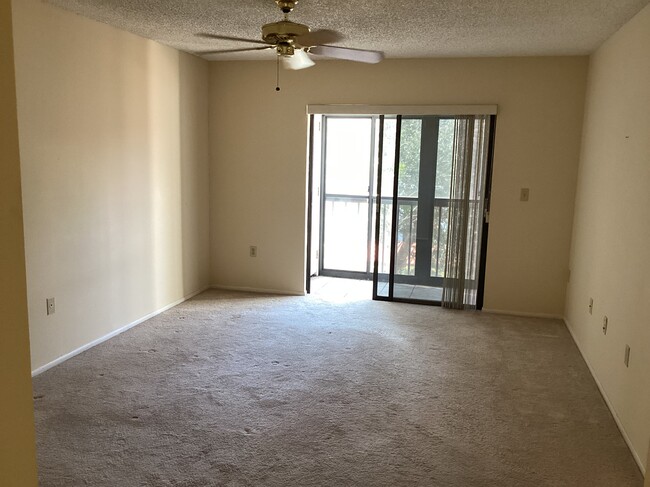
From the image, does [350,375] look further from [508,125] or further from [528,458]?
[508,125]

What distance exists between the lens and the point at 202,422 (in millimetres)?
2775

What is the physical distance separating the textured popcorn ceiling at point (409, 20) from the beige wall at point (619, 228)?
267 millimetres

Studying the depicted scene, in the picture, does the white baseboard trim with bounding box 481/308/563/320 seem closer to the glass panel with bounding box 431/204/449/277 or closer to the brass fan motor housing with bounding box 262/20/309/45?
the glass panel with bounding box 431/204/449/277

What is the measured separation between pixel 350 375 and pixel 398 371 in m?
0.34

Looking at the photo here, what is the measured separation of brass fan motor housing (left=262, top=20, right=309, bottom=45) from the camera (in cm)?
284

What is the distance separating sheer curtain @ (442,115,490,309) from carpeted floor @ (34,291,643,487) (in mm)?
585

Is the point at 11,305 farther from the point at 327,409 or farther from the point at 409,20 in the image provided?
the point at 409,20

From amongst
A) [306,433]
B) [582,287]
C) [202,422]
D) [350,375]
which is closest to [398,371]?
[350,375]

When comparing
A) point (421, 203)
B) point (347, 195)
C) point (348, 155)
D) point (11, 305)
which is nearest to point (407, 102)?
point (421, 203)

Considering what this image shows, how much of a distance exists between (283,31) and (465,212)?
2693 mm

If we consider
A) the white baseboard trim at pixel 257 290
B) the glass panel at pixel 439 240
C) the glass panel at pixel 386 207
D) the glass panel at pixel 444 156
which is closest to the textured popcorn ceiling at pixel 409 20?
the glass panel at pixel 444 156

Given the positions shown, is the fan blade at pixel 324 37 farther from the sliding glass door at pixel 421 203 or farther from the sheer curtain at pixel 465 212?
the sheer curtain at pixel 465 212

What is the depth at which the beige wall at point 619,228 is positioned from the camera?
266 centimetres

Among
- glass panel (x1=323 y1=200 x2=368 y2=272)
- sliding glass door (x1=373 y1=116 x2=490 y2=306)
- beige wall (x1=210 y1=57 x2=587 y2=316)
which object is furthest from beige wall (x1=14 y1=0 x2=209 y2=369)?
sliding glass door (x1=373 y1=116 x2=490 y2=306)
